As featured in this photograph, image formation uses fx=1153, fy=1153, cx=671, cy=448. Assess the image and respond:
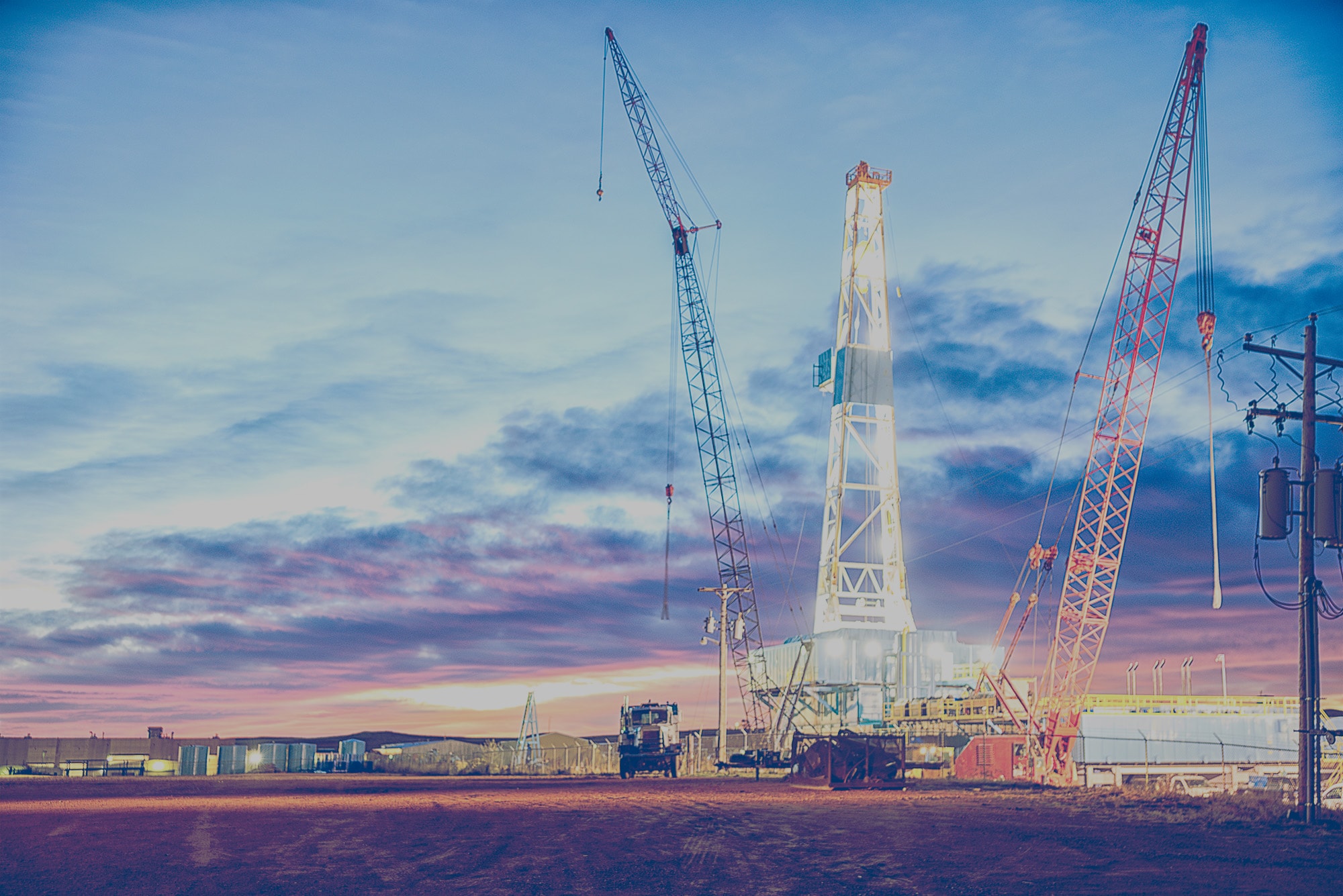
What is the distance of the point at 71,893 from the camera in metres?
19.4

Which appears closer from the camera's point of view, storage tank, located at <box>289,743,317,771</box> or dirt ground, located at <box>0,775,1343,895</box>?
dirt ground, located at <box>0,775,1343,895</box>

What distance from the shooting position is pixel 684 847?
2498 centimetres

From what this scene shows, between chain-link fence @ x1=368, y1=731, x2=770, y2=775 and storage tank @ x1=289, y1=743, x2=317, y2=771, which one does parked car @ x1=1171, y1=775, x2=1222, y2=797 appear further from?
storage tank @ x1=289, y1=743, x2=317, y2=771

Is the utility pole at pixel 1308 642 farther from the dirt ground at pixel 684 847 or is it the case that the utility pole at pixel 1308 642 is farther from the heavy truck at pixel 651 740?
the heavy truck at pixel 651 740

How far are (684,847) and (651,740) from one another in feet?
158

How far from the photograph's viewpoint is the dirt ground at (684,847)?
19.8m

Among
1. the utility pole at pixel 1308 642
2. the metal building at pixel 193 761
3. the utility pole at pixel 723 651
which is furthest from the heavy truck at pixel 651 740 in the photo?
the metal building at pixel 193 761

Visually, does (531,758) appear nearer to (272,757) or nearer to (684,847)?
(272,757)

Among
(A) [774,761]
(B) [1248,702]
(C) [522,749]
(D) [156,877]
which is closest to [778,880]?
(D) [156,877]

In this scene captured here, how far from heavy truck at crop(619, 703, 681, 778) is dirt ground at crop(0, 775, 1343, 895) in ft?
96.2

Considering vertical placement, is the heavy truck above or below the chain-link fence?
above

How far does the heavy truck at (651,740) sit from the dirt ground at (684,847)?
96.2ft

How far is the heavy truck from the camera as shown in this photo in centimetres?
7162

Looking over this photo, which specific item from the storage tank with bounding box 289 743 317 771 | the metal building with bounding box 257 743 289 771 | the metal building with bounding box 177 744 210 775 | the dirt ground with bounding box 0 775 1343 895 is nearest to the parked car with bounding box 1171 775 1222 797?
the dirt ground with bounding box 0 775 1343 895
